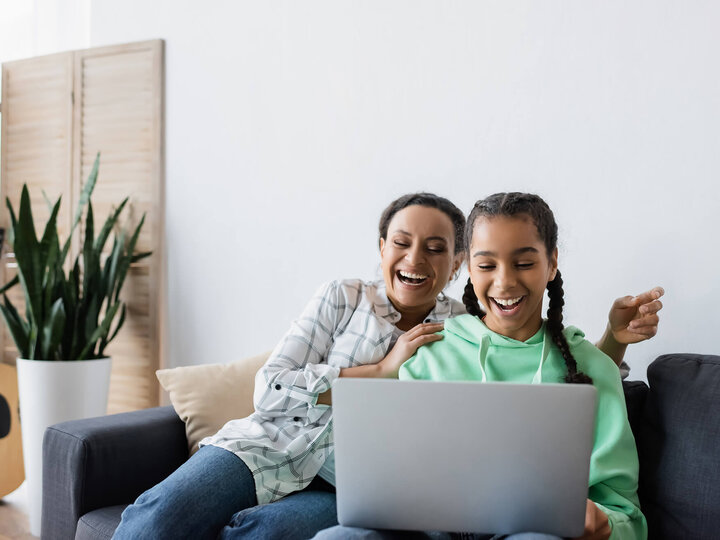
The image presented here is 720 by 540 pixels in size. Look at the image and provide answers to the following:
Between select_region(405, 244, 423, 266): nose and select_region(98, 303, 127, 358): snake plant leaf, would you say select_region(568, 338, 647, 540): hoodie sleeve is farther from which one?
select_region(98, 303, 127, 358): snake plant leaf

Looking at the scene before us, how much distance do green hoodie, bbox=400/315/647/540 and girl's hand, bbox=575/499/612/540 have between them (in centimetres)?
4

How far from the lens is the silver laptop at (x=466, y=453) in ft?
3.58

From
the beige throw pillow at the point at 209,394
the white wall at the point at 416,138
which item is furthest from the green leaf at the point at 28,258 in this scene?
the beige throw pillow at the point at 209,394

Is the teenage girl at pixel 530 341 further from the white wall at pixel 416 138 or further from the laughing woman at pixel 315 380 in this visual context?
the white wall at pixel 416 138

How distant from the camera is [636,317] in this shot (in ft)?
5.50

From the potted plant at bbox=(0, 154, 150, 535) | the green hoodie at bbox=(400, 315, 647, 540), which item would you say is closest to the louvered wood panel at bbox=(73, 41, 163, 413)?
the potted plant at bbox=(0, 154, 150, 535)

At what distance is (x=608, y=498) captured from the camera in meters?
1.42

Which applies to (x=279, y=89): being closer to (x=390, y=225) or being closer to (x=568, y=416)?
(x=390, y=225)

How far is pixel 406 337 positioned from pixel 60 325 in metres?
1.73

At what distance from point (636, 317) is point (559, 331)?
244 millimetres

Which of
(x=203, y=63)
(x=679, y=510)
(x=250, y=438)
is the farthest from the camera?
(x=203, y=63)

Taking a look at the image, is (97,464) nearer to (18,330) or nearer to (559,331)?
(559,331)

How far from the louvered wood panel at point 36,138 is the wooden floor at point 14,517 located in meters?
0.68

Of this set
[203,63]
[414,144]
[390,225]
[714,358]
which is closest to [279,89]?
[203,63]
